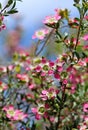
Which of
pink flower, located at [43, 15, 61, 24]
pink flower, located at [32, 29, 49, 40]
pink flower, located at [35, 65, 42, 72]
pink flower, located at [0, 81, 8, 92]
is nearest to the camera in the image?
pink flower, located at [43, 15, 61, 24]

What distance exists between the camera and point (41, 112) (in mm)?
2596

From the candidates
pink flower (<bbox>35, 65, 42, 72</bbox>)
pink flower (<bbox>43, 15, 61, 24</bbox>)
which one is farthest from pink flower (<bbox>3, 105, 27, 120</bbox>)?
→ pink flower (<bbox>43, 15, 61, 24</bbox>)

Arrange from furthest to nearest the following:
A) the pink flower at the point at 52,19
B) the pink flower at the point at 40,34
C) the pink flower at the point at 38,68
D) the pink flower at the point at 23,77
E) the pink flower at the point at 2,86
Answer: the pink flower at the point at 23,77 < the pink flower at the point at 2,86 < the pink flower at the point at 40,34 < the pink flower at the point at 38,68 < the pink flower at the point at 52,19

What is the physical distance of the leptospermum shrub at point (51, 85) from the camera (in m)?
2.45

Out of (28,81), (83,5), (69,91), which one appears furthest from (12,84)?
(83,5)

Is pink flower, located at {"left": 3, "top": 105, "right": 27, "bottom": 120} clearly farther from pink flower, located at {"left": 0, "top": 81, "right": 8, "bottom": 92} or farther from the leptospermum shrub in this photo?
pink flower, located at {"left": 0, "top": 81, "right": 8, "bottom": 92}

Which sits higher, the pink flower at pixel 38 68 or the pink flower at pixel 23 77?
the pink flower at pixel 38 68

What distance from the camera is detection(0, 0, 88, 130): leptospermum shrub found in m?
2.45

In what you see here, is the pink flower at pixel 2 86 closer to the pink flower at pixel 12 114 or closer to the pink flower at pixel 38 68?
the pink flower at pixel 12 114

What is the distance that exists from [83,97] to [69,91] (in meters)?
0.12

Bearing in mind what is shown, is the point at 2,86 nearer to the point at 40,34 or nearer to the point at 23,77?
the point at 23,77

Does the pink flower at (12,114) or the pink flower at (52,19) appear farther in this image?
the pink flower at (12,114)

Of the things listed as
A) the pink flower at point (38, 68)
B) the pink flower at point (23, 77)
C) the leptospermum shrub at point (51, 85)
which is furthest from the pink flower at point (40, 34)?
the pink flower at point (23, 77)

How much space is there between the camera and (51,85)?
2.67 meters
